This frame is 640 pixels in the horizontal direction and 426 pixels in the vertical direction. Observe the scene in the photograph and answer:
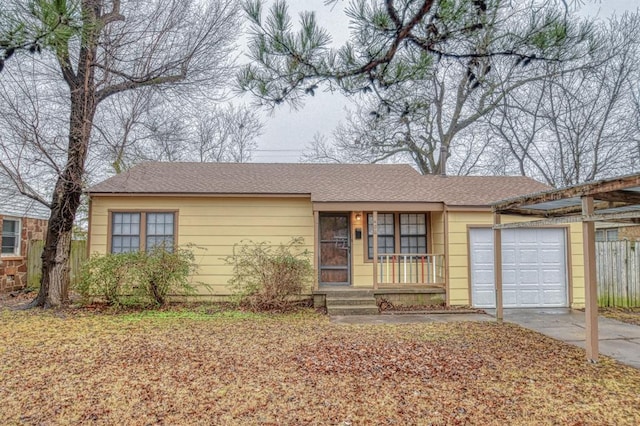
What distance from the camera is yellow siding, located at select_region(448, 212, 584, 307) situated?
893cm

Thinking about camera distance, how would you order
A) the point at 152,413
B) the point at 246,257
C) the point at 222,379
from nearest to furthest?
1. the point at 152,413
2. the point at 222,379
3. the point at 246,257

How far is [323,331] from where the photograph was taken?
646 centimetres

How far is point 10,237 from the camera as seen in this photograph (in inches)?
441

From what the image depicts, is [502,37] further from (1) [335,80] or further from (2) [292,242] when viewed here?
(2) [292,242]

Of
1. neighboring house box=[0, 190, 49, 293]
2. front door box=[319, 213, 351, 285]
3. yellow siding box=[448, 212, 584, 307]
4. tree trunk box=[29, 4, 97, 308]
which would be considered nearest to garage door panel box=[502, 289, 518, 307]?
yellow siding box=[448, 212, 584, 307]

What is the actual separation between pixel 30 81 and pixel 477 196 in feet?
31.6

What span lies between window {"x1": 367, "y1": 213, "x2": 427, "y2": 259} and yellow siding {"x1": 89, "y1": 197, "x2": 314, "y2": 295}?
1.81 metres

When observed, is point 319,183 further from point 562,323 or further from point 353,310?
point 562,323

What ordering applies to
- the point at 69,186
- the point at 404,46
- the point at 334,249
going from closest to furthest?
the point at 404,46
the point at 69,186
the point at 334,249

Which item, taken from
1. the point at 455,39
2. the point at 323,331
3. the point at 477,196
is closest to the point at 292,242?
the point at 323,331

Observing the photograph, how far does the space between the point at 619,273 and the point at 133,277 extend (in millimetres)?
11116

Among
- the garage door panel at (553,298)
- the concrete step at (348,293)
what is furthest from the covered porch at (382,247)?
the garage door panel at (553,298)

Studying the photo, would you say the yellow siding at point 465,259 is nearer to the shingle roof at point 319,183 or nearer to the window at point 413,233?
the shingle roof at point 319,183

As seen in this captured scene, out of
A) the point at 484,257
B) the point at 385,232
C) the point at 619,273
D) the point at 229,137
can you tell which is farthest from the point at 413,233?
the point at 229,137
